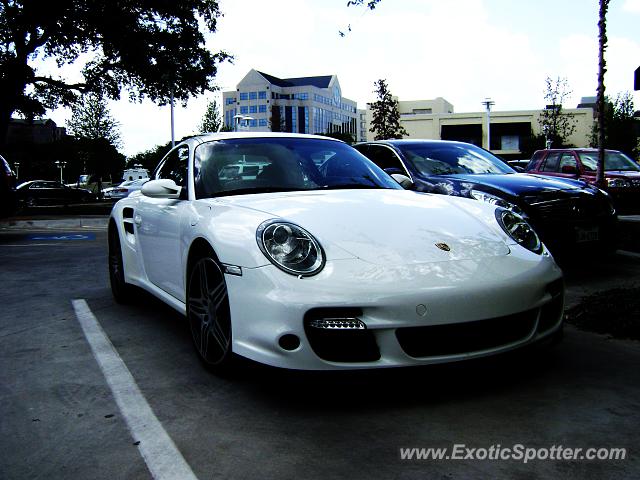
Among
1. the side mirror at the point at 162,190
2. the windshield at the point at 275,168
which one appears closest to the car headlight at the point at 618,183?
the windshield at the point at 275,168

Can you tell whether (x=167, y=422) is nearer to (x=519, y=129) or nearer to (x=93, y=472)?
(x=93, y=472)

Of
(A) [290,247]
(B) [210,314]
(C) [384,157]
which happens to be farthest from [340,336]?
(C) [384,157]

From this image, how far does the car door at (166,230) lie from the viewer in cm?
387

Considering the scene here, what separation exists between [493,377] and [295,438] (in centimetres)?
117

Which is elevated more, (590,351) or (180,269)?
(180,269)

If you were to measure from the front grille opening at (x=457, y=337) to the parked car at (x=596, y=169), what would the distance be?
1015cm

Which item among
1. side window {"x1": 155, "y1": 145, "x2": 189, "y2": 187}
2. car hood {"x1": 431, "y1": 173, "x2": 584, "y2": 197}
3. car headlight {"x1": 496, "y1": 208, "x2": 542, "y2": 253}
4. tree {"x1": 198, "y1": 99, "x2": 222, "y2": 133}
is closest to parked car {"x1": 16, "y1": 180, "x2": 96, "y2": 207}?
tree {"x1": 198, "y1": 99, "x2": 222, "y2": 133}

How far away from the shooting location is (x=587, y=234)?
19.7ft

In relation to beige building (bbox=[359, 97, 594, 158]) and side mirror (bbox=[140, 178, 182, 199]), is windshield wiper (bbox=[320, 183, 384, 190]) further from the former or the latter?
beige building (bbox=[359, 97, 594, 158])

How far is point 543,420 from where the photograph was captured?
8.83 ft

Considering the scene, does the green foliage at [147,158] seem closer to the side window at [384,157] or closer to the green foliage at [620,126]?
the green foliage at [620,126]

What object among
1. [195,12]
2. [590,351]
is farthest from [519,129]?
[590,351]

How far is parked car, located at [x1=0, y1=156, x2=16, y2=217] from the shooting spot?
32.4 feet

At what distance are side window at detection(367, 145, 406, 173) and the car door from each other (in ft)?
10.3
